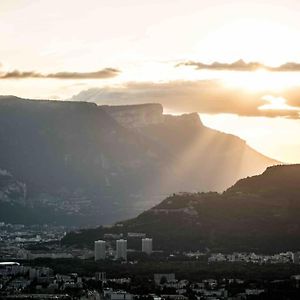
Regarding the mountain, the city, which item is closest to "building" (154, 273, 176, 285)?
the city

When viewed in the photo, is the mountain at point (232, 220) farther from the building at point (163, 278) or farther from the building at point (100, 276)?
the building at point (163, 278)

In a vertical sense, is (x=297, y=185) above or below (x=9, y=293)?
above

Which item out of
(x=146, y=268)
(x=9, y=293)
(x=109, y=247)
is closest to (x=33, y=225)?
(x=109, y=247)

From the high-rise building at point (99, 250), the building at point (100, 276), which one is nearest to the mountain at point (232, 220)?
the high-rise building at point (99, 250)

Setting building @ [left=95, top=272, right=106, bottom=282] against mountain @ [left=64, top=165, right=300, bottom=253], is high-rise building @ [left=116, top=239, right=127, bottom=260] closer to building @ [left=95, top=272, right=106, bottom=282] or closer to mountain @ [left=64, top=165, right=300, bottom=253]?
mountain @ [left=64, top=165, right=300, bottom=253]

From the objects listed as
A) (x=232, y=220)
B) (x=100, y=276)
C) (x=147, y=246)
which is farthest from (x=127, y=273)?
(x=232, y=220)

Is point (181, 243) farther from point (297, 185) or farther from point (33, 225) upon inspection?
point (33, 225)
